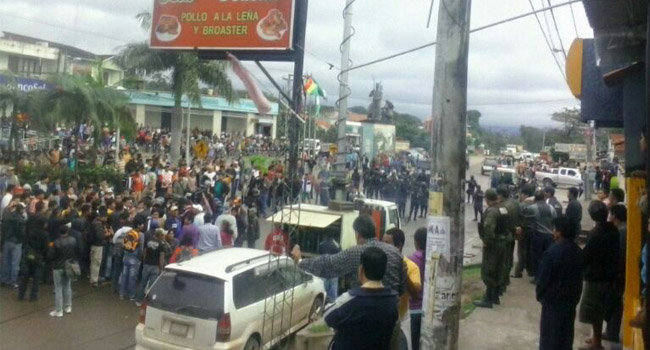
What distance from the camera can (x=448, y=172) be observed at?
5508 millimetres

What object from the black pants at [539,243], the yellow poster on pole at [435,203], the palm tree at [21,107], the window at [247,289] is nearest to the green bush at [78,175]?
the palm tree at [21,107]

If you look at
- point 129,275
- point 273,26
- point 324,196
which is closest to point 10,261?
point 129,275

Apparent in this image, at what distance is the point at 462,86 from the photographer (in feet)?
18.1

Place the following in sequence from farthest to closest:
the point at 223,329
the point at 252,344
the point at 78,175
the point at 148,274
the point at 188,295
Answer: the point at 78,175 → the point at 148,274 → the point at 252,344 → the point at 188,295 → the point at 223,329

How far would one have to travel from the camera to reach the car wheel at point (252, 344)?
8.37m

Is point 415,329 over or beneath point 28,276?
over

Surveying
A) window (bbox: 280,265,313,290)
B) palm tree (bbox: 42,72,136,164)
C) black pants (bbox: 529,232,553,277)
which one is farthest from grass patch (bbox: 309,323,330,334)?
palm tree (bbox: 42,72,136,164)

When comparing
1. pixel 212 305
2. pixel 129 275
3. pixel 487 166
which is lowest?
pixel 129 275

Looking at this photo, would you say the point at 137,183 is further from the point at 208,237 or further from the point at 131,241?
the point at 208,237

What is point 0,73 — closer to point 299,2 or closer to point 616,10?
point 299,2

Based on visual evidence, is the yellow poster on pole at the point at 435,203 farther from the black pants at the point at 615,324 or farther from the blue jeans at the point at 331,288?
the blue jeans at the point at 331,288

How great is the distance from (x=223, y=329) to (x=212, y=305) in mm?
324

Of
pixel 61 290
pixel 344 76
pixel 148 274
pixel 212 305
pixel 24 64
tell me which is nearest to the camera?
pixel 212 305

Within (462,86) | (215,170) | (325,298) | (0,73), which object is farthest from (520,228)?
(0,73)
